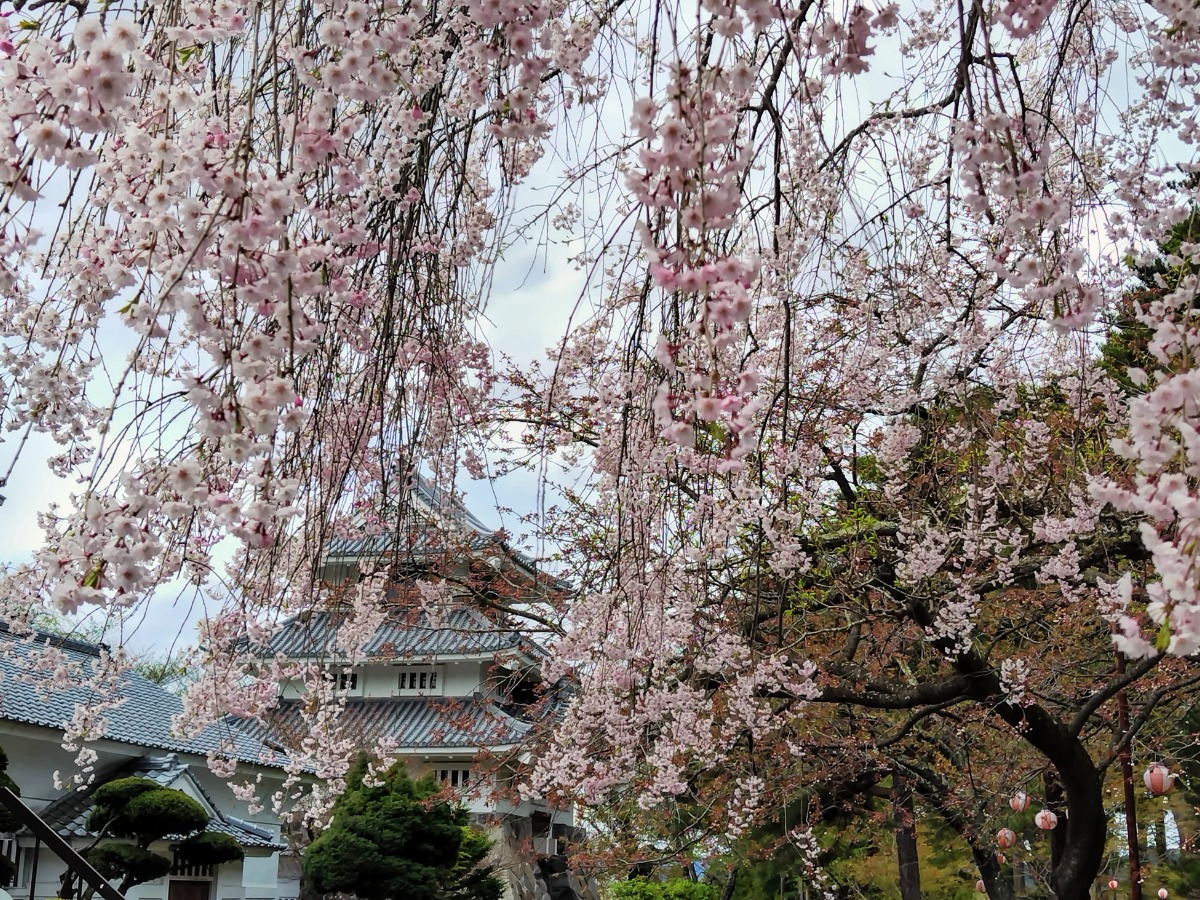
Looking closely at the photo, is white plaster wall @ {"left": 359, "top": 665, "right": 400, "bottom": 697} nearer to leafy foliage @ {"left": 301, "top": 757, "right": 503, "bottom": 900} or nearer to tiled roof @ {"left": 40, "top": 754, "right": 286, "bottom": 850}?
tiled roof @ {"left": 40, "top": 754, "right": 286, "bottom": 850}

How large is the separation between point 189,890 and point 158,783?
1.73 metres

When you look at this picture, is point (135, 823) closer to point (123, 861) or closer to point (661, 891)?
point (123, 861)

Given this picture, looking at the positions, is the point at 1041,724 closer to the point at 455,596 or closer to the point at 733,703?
the point at 733,703

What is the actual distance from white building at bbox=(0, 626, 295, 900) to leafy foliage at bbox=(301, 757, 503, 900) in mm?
932

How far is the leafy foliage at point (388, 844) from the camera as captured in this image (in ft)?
26.5

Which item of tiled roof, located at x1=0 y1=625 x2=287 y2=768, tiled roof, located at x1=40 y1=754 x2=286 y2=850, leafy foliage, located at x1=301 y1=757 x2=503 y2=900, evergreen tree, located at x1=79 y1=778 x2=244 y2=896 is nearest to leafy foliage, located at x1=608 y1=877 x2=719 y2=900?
leafy foliage, located at x1=301 y1=757 x2=503 y2=900

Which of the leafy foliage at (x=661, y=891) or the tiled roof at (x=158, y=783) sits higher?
the tiled roof at (x=158, y=783)

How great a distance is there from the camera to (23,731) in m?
7.98

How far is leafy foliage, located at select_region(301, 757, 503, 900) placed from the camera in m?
8.09

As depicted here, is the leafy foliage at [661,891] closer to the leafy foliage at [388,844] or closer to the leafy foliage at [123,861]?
the leafy foliage at [388,844]

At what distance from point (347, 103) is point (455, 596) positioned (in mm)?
4942

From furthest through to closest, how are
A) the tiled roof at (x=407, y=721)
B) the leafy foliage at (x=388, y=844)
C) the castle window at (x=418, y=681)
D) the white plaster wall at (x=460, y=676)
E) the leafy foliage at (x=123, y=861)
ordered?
the castle window at (x=418, y=681) → the white plaster wall at (x=460, y=676) → the tiled roof at (x=407, y=721) → the leafy foliage at (x=388, y=844) → the leafy foliage at (x=123, y=861)

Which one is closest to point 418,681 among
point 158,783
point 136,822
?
point 158,783

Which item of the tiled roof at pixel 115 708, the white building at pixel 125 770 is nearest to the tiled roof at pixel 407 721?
the tiled roof at pixel 115 708
